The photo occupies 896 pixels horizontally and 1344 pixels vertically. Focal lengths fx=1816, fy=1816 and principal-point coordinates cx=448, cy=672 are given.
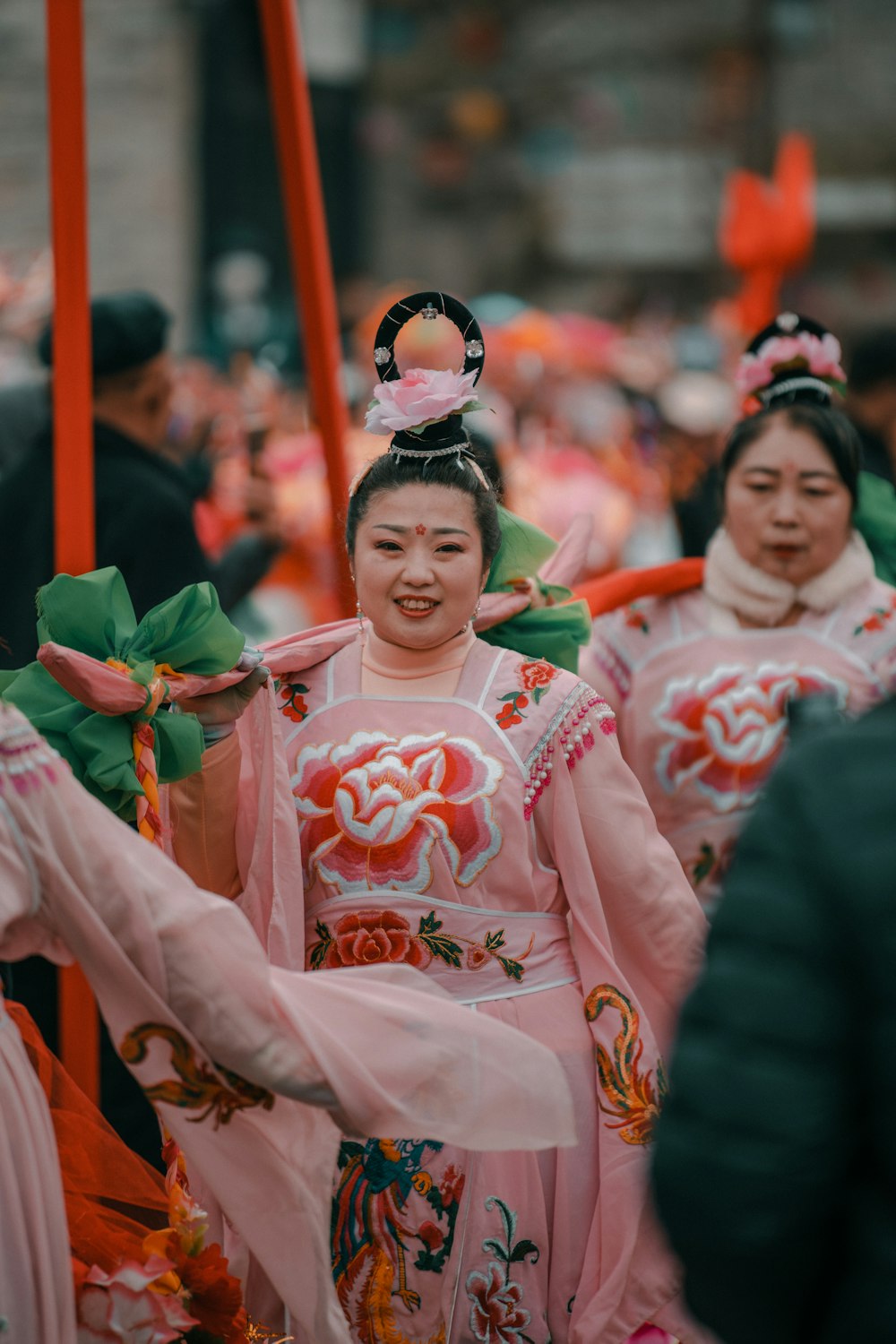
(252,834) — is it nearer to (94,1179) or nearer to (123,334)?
(94,1179)

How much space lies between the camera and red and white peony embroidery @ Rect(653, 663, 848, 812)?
3.75 metres

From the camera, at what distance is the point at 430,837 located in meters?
2.71

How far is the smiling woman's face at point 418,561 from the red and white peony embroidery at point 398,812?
0.18 metres

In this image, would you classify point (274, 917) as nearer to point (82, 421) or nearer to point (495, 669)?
point (495, 669)

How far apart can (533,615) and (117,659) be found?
89 centimetres

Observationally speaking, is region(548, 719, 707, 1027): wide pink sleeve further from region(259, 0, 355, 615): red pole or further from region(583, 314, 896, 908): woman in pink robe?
region(259, 0, 355, 615): red pole

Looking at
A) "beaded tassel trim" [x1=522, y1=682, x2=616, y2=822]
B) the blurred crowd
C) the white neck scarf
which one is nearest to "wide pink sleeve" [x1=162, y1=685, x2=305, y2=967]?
"beaded tassel trim" [x1=522, y1=682, x2=616, y2=822]

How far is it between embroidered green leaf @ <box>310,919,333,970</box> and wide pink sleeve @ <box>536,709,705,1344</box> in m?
0.36

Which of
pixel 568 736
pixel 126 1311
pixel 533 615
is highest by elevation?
pixel 533 615

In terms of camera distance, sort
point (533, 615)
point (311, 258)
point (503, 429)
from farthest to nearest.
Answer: point (503, 429)
point (311, 258)
point (533, 615)

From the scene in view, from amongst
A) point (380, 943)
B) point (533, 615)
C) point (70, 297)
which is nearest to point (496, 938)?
point (380, 943)

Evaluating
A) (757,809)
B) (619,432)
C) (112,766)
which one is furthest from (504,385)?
(757,809)

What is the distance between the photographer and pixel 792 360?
3.88 m

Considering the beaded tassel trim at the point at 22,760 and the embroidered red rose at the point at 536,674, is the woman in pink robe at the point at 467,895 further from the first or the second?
the beaded tassel trim at the point at 22,760
